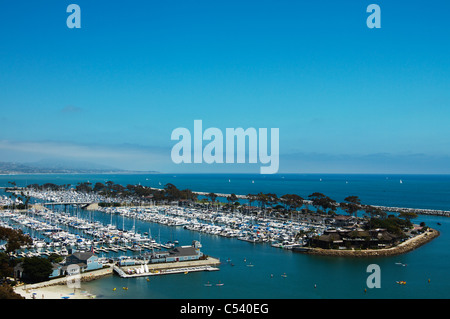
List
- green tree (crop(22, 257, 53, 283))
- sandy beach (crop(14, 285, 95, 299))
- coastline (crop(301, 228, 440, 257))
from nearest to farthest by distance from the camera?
sandy beach (crop(14, 285, 95, 299)), green tree (crop(22, 257, 53, 283)), coastline (crop(301, 228, 440, 257))

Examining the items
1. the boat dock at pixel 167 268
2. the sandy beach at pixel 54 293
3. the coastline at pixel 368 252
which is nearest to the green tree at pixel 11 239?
the sandy beach at pixel 54 293

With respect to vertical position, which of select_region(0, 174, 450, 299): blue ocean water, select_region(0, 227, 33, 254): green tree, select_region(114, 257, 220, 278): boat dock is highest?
select_region(0, 227, 33, 254): green tree

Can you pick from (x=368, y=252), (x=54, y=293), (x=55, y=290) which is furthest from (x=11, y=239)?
(x=368, y=252)

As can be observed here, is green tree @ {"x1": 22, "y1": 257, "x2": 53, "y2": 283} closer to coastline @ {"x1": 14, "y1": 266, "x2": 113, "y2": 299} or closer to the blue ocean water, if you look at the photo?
coastline @ {"x1": 14, "y1": 266, "x2": 113, "y2": 299}

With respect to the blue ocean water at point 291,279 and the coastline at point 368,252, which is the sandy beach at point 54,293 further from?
the coastline at point 368,252

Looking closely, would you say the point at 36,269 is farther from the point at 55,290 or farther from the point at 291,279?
the point at 291,279

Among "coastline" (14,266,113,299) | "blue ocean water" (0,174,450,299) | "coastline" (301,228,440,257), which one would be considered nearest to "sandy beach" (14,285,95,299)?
"coastline" (14,266,113,299)

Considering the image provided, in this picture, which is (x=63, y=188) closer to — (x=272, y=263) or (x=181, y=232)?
(x=181, y=232)
